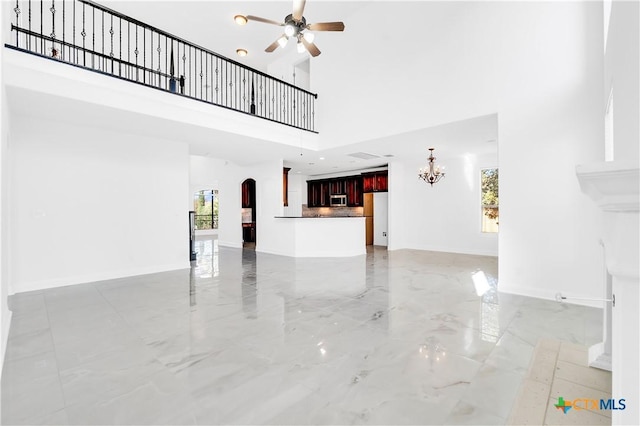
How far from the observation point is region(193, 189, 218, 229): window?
13648mm

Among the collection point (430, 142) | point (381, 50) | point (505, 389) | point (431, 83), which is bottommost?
point (505, 389)

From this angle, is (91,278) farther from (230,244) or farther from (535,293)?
(535,293)

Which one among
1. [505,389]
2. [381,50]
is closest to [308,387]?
[505,389]

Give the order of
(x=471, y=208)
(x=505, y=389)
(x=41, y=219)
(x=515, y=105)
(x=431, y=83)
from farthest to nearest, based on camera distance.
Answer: (x=471, y=208) → (x=431, y=83) → (x=41, y=219) → (x=515, y=105) → (x=505, y=389)

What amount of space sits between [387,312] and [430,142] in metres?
Answer: 4.13

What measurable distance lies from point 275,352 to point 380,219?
26.4 feet

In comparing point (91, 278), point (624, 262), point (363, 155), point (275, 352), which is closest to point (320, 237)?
point (363, 155)

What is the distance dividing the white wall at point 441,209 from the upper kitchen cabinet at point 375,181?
570 millimetres

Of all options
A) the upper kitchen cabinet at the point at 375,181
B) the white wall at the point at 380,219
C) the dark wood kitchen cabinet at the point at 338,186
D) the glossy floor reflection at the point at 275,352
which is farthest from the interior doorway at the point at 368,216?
the glossy floor reflection at the point at 275,352

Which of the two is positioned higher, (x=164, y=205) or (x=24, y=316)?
(x=164, y=205)

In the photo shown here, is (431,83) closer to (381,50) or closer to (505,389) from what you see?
(381,50)

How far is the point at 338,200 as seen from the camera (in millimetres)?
11133

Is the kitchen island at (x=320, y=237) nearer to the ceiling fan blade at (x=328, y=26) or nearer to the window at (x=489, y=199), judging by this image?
the window at (x=489, y=199)

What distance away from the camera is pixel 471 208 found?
7.93 meters
